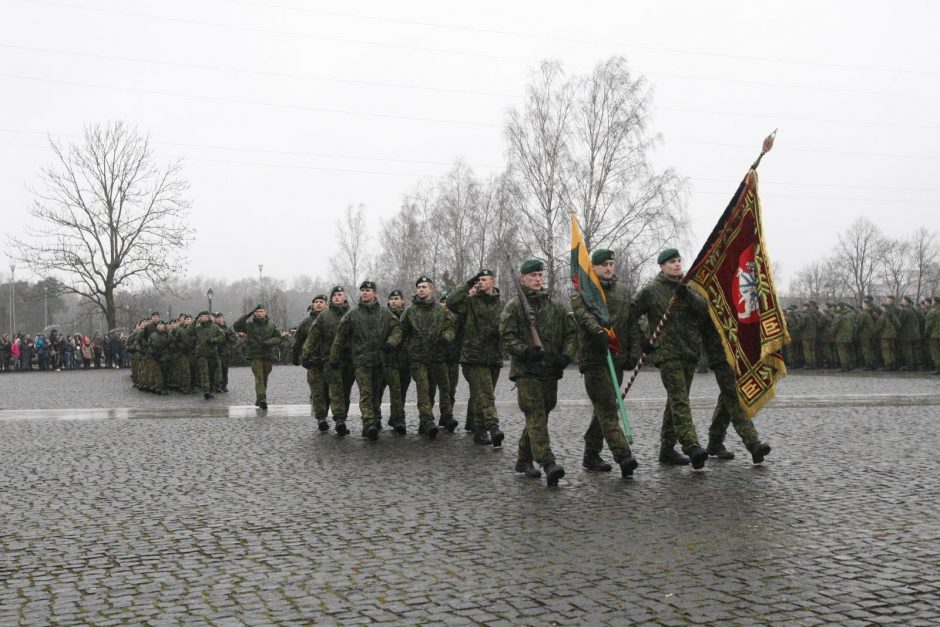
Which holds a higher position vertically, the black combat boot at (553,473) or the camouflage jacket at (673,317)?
the camouflage jacket at (673,317)

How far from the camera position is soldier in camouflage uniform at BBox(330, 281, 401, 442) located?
42.9ft

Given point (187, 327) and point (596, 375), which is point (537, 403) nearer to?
point (596, 375)

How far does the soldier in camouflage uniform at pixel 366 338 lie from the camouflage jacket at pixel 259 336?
479cm

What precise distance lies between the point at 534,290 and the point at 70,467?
17.4ft

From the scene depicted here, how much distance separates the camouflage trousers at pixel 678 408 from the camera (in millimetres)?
9414

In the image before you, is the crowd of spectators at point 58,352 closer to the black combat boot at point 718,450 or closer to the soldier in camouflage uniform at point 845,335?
the soldier in camouflage uniform at point 845,335

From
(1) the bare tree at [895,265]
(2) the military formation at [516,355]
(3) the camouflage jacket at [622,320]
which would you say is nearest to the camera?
(2) the military formation at [516,355]

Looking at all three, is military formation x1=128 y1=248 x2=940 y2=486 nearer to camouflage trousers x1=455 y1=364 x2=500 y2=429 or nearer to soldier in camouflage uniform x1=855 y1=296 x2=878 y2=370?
camouflage trousers x1=455 y1=364 x2=500 y2=429

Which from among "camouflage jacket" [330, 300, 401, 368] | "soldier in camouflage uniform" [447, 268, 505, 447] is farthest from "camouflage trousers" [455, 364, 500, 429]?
"camouflage jacket" [330, 300, 401, 368]

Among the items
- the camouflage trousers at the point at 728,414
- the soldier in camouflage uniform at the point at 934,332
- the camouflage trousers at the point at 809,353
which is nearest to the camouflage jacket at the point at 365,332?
the camouflage trousers at the point at 728,414

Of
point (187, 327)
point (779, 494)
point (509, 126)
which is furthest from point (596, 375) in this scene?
point (509, 126)

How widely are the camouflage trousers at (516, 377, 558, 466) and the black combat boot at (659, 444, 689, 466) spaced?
1.42m

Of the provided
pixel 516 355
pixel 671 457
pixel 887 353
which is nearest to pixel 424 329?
pixel 516 355

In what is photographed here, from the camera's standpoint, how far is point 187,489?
894 cm
